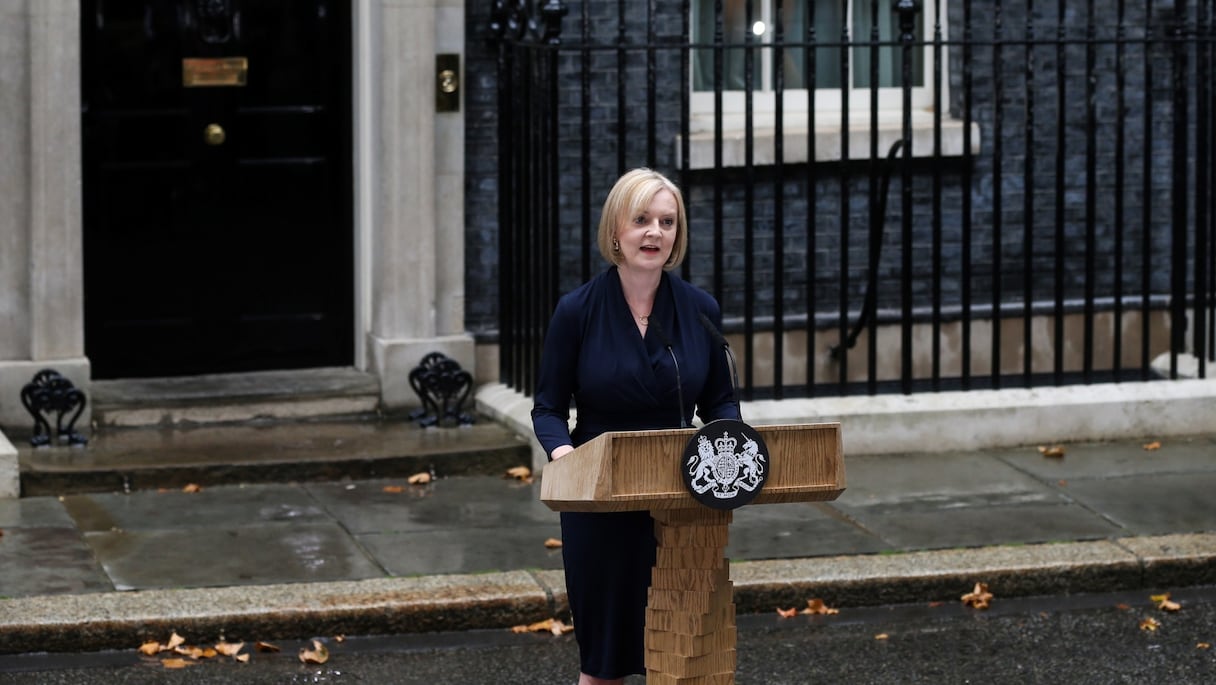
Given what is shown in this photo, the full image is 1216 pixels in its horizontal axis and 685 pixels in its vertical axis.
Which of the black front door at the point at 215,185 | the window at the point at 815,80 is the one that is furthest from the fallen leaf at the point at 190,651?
the window at the point at 815,80

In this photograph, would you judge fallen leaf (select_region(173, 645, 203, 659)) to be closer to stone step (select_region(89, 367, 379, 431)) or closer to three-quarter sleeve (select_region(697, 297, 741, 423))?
three-quarter sleeve (select_region(697, 297, 741, 423))

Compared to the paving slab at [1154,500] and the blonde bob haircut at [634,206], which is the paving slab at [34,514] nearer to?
the blonde bob haircut at [634,206]

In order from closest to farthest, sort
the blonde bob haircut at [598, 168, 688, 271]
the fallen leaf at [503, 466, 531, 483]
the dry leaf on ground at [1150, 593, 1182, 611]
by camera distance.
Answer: the blonde bob haircut at [598, 168, 688, 271] < the dry leaf on ground at [1150, 593, 1182, 611] < the fallen leaf at [503, 466, 531, 483]

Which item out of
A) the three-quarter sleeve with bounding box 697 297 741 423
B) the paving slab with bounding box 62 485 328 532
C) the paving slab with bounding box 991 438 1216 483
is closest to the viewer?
the three-quarter sleeve with bounding box 697 297 741 423

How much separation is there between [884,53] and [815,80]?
0.75 meters

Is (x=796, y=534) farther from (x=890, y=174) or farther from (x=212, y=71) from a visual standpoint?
(x=212, y=71)

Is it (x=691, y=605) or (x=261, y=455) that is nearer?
(x=691, y=605)

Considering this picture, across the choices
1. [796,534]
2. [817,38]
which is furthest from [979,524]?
[817,38]

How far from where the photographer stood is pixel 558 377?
5.05m

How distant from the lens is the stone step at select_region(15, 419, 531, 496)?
845 centimetres

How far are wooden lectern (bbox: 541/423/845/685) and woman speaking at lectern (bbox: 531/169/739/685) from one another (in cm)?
27

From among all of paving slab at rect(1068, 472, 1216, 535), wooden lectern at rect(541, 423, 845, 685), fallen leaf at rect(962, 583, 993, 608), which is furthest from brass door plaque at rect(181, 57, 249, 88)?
wooden lectern at rect(541, 423, 845, 685)

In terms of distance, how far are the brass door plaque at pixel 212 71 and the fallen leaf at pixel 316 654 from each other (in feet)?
12.1

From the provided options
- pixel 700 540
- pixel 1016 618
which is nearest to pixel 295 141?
pixel 1016 618
